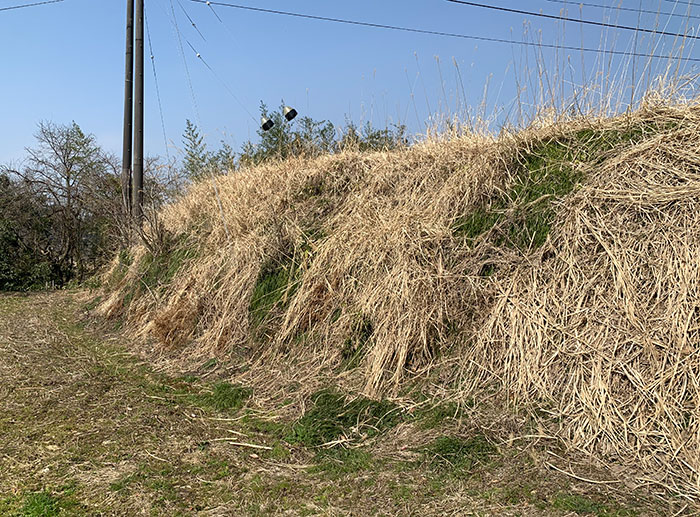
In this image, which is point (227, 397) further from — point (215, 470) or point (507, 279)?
point (507, 279)

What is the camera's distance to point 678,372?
2.65m

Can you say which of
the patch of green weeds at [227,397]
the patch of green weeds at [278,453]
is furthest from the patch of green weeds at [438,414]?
the patch of green weeds at [227,397]

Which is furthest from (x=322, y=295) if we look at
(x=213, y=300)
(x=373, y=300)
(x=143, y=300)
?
(x=143, y=300)

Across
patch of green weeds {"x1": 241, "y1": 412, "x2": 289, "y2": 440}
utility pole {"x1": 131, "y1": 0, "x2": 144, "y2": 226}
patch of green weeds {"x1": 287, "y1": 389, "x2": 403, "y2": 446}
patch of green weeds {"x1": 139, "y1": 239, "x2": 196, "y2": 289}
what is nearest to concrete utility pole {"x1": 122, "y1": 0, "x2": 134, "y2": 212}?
utility pole {"x1": 131, "y1": 0, "x2": 144, "y2": 226}

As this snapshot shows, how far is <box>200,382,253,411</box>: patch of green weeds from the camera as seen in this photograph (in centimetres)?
390

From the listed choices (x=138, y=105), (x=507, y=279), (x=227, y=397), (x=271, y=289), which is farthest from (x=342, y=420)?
(x=138, y=105)

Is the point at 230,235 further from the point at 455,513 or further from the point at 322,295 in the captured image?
the point at 455,513

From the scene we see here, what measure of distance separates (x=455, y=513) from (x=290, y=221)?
3808mm

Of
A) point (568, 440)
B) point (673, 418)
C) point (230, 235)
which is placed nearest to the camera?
point (673, 418)

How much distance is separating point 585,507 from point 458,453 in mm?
691

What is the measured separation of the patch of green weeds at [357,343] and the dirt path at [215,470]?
2.51 ft

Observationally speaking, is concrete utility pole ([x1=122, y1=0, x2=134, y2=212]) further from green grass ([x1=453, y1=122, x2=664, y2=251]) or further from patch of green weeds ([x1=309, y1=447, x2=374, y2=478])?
patch of green weeds ([x1=309, y1=447, x2=374, y2=478])

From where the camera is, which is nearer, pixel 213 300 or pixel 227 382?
pixel 227 382

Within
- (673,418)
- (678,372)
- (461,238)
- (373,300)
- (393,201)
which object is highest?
(393,201)
